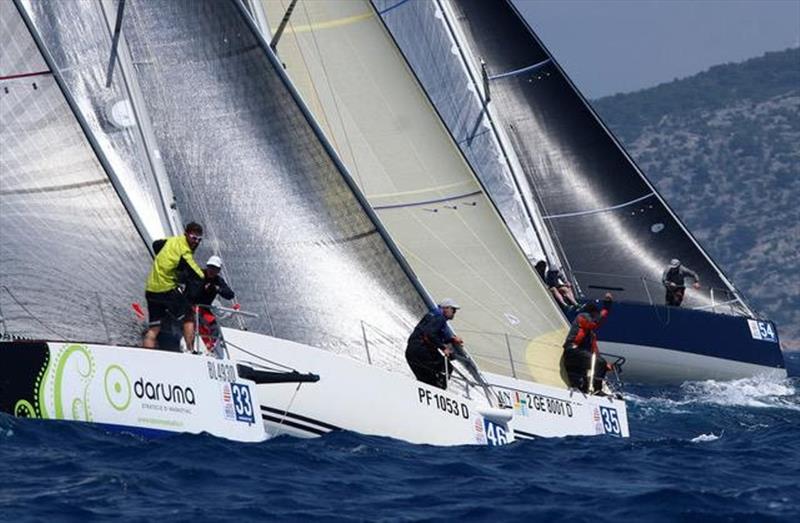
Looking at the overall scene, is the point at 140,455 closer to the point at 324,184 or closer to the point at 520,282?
the point at 324,184

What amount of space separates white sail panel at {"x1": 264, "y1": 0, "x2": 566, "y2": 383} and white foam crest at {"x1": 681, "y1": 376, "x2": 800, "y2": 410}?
4.84 meters

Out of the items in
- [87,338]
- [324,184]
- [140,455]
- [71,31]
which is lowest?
[140,455]

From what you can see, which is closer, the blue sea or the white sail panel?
the blue sea

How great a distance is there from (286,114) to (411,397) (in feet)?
7.53

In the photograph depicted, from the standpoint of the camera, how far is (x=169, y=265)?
44.8 feet

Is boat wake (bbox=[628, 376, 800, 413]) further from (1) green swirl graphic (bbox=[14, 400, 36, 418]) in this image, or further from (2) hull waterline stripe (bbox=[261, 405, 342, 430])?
(1) green swirl graphic (bbox=[14, 400, 36, 418])

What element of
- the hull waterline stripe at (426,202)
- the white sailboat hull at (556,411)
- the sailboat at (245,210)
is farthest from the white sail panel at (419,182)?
the sailboat at (245,210)

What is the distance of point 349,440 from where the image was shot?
13938 millimetres

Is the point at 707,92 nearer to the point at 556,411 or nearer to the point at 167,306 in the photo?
the point at 556,411

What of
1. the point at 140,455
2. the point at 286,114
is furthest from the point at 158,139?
the point at 140,455

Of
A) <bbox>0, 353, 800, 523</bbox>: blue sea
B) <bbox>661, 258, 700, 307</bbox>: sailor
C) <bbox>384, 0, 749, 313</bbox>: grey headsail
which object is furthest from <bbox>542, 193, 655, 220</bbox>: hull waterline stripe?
<bbox>0, 353, 800, 523</bbox>: blue sea

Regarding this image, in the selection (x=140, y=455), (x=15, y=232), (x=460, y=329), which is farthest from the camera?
(x=460, y=329)

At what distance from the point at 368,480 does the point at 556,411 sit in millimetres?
4322

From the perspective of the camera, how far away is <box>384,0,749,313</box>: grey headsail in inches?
1040
